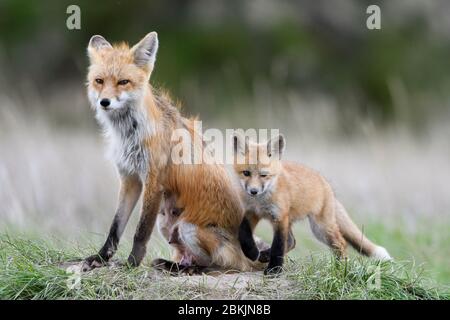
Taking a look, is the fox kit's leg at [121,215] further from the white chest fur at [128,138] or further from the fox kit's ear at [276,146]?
the fox kit's ear at [276,146]

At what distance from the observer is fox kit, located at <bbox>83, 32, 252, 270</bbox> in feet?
21.4

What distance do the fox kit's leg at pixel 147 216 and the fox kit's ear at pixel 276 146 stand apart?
1044 millimetres

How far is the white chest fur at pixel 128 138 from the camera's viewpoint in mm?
6637

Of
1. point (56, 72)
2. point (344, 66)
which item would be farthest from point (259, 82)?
point (56, 72)

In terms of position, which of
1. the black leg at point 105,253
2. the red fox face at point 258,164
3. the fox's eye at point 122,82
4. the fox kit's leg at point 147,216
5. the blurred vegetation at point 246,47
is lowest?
the black leg at point 105,253

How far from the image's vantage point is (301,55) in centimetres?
2128

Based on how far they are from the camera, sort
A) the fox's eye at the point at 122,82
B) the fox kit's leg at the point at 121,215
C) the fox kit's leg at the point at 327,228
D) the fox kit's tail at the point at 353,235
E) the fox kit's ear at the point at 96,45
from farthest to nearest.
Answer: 1. the fox kit's tail at the point at 353,235
2. the fox kit's leg at the point at 327,228
3. the fox kit's ear at the point at 96,45
4. the fox kit's leg at the point at 121,215
5. the fox's eye at the point at 122,82

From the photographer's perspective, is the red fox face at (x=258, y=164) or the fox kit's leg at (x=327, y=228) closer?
the red fox face at (x=258, y=164)

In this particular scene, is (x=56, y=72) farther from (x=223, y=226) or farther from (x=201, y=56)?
(x=223, y=226)

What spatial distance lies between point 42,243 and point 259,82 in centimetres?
1245

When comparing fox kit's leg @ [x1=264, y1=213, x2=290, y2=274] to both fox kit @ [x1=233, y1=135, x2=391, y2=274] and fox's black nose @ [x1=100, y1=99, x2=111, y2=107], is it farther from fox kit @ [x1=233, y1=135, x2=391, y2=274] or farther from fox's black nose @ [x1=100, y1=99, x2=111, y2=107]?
fox's black nose @ [x1=100, y1=99, x2=111, y2=107]

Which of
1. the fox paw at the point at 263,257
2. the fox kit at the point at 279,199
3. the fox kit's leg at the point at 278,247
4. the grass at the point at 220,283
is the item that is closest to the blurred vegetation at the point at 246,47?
the fox kit at the point at 279,199

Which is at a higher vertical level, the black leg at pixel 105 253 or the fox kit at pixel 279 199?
the fox kit at pixel 279 199
